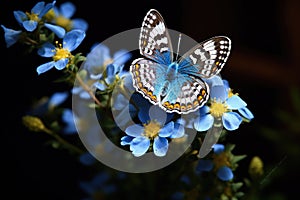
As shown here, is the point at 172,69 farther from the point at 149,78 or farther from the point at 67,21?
the point at 67,21

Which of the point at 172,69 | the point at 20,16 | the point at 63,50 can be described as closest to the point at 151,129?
the point at 172,69

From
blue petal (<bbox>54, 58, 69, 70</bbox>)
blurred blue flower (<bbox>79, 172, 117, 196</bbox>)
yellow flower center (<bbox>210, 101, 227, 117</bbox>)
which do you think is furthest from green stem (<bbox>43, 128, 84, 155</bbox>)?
yellow flower center (<bbox>210, 101, 227, 117</bbox>)

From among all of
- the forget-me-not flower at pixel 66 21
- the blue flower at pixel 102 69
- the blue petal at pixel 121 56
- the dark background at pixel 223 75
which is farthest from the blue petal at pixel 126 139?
the dark background at pixel 223 75

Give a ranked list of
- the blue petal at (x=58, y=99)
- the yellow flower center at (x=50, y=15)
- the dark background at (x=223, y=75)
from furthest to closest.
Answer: the dark background at (x=223, y=75) < the blue petal at (x=58, y=99) < the yellow flower center at (x=50, y=15)

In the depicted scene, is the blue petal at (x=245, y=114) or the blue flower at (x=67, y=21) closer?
the blue petal at (x=245, y=114)

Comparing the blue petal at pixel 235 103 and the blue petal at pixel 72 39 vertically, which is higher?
the blue petal at pixel 72 39

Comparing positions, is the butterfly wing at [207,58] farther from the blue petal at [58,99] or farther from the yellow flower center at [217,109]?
the blue petal at [58,99]

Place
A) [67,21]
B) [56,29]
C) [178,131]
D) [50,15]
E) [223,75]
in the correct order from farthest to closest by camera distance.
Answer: [223,75] < [67,21] < [50,15] < [56,29] < [178,131]

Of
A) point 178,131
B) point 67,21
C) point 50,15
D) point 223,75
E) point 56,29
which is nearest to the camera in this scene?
point 178,131
